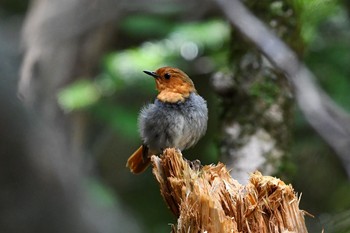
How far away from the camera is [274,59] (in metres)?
2.21

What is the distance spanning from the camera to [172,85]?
532cm

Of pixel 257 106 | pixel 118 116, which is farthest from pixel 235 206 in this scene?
pixel 118 116

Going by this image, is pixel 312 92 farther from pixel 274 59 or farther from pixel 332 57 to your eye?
pixel 332 57

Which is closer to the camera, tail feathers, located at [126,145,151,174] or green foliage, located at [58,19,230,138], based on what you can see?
tail feathers, located at [126,145,151,174]

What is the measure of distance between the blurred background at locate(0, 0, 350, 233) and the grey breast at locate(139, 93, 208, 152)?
0.39 m

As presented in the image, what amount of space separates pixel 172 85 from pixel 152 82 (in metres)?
2.55

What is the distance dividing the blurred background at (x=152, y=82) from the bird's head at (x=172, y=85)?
33 centimetres

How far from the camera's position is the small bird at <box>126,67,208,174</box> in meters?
5.07

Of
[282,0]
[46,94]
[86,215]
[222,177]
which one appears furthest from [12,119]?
[46,94]

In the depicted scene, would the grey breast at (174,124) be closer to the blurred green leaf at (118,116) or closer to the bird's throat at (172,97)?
the bird's throat at (172,97)

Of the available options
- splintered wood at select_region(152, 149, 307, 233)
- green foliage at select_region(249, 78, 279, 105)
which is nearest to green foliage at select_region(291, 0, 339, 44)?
splintered wood at select_region(152, 149, 307, 233)

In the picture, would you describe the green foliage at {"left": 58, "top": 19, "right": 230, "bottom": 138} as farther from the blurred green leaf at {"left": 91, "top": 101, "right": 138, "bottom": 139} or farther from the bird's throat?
the bird's throat

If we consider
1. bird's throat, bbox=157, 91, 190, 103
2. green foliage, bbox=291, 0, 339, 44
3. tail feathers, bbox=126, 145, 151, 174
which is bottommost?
green foliage, bbox=291, 0, 339, 44

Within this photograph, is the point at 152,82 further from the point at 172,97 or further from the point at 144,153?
the point at 144,153
